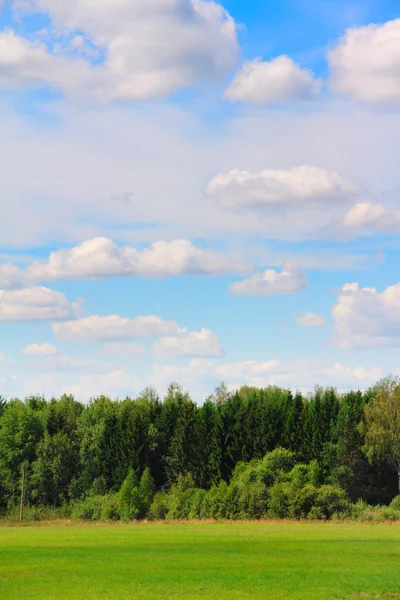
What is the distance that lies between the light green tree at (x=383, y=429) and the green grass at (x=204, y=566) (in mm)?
36944

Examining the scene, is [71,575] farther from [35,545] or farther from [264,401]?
[264,401]

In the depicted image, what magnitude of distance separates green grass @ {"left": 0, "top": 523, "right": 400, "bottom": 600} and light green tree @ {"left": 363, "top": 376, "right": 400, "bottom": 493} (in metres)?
36.9

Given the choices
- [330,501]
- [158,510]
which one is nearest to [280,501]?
[330,501]

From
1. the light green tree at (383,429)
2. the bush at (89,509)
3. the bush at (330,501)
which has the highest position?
the light green tree at (383,429)

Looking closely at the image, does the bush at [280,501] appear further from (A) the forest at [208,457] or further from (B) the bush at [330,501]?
(B) the bush at [330,501]

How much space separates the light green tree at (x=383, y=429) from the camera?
345ft

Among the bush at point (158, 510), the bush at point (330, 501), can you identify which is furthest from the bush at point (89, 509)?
the bush at point (330, 501)

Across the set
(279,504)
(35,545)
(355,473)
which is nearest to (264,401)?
(355,473)

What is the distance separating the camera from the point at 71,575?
40.4m

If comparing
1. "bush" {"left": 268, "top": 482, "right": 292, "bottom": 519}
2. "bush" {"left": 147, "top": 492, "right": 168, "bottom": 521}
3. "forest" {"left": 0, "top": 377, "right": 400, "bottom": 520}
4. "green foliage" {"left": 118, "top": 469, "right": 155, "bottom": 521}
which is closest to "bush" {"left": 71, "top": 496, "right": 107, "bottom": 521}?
"forest" {"left": 0, "top": 377, "right": 400, "bottom": 520}

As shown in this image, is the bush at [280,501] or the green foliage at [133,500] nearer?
the bush at [280,501]

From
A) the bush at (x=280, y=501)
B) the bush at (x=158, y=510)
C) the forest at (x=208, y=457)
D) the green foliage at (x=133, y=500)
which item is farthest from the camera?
the bush at (x=158, y=510)

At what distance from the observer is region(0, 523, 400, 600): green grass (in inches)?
1352

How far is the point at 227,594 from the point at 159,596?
2839 mm
